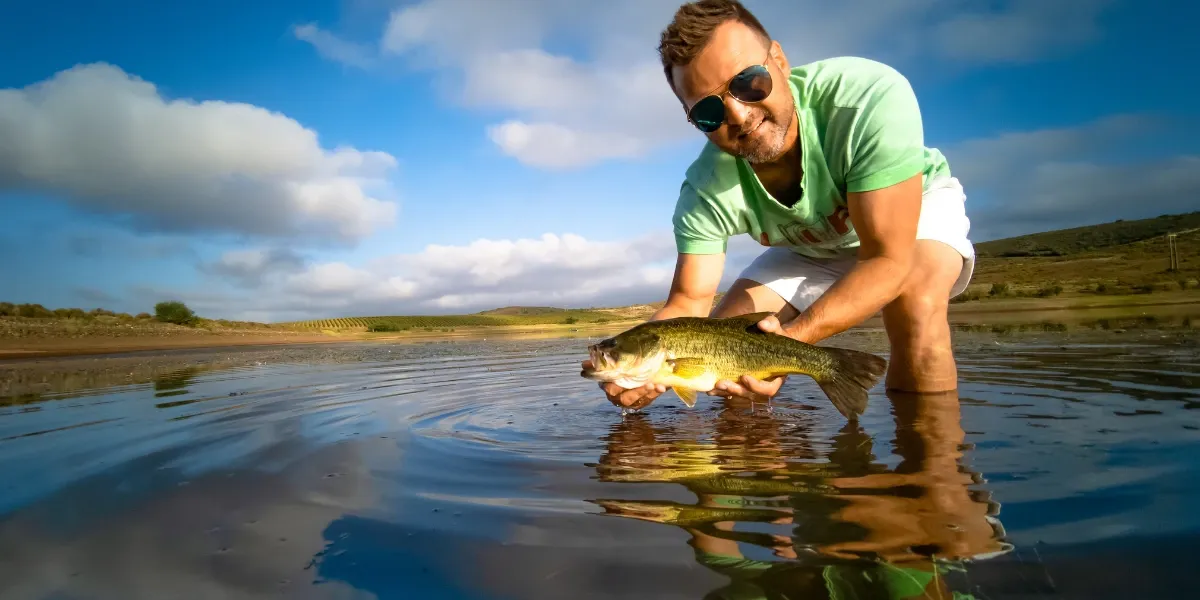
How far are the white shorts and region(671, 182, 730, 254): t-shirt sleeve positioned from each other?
990 mm

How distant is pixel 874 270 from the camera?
4.17 m

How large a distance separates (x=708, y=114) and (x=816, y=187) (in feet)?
3.40

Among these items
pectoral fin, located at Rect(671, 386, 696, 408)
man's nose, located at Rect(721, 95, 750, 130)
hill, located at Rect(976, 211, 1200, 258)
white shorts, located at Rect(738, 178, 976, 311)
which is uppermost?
hill, located at Rect(976, 211, 1200, 258)

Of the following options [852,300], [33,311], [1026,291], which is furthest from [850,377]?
[33,311]

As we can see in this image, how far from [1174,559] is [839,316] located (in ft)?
7.87

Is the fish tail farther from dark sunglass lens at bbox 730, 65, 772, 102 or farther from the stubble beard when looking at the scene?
dark sunglass lens at bbox 730, 65, 772, 102

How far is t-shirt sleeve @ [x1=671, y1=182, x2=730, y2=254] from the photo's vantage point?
534 centimetres

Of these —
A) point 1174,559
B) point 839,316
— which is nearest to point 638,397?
point 839,316

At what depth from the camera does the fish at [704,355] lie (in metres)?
3.98

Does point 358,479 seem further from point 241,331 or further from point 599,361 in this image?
point 241,331

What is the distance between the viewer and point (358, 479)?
338 centimetres

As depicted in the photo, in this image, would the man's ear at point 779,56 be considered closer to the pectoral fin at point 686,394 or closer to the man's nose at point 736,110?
the man's nose at point 736,110

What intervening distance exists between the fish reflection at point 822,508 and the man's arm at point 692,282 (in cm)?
151

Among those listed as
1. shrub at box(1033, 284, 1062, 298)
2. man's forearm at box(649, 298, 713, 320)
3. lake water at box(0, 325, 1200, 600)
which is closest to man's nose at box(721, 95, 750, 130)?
man's forearm at box(649, 298, 713, 320)
